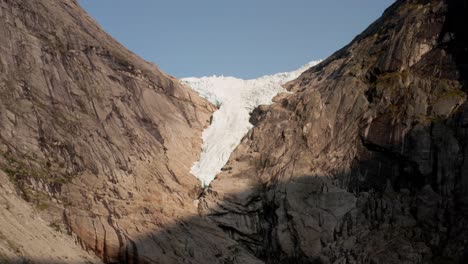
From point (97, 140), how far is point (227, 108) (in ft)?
70.9

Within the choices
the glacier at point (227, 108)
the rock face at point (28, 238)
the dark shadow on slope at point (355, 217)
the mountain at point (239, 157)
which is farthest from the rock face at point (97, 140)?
the glacier at point (227, 108)

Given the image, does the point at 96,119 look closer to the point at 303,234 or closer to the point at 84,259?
the point at 84,259

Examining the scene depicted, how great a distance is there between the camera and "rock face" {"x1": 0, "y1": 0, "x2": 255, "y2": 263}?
4506 cm

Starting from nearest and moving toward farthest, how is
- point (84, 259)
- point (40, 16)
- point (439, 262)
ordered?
point (84, 259)
point (439, 262)
point (40, 16)

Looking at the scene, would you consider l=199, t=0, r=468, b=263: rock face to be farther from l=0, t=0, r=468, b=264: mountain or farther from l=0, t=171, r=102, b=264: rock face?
l=0, t=171, r=102, b=264: rock face

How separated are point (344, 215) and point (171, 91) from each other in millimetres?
25547

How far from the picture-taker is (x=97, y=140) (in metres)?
52.8

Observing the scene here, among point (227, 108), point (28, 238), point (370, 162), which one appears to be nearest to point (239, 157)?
point (227, 108)

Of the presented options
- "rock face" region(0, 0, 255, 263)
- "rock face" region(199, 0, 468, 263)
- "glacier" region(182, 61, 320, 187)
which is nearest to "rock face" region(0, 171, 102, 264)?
"rock face" region(0, 0, 255, 263)

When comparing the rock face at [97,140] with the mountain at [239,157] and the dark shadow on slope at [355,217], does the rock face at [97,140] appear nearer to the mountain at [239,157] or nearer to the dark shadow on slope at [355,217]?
the mountain at [239,157]

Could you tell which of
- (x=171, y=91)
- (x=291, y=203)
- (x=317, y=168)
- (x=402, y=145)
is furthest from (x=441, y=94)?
(x=171, y=91)

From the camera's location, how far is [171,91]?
6706cm

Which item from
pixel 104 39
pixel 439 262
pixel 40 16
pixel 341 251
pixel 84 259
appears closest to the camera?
pixel 84 259

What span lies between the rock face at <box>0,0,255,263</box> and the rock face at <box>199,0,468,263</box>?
16.1ft
